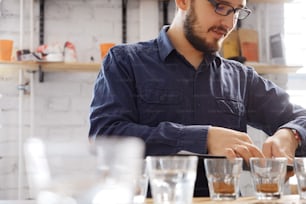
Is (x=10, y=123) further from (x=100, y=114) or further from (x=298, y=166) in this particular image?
(x=298, y=166)

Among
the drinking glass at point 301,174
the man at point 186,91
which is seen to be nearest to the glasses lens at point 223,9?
the man at point 186,91

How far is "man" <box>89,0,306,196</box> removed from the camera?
1423mm

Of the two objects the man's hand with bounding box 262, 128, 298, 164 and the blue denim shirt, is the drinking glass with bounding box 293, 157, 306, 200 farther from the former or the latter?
the blue denim shirt

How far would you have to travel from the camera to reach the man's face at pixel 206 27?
164 centimetres

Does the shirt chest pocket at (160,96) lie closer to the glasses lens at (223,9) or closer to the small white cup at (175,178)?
the glasses lens at (223,9)

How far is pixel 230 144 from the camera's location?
47.1 inches

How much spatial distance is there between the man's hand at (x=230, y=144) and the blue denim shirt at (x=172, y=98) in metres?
0.11

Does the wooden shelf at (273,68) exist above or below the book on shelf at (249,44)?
below

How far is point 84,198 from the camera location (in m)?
0.47

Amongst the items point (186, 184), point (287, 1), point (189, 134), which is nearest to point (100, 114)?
point (189, 134)

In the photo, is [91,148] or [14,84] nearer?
[91,148]

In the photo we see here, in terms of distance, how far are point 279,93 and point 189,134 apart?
590 mm

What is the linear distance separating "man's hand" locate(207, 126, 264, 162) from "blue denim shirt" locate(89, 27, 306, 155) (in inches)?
4.4

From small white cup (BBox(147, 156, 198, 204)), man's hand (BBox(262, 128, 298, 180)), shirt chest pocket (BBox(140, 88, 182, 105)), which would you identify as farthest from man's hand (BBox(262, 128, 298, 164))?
small white cup (BBox(147, 156, 198, 204))
